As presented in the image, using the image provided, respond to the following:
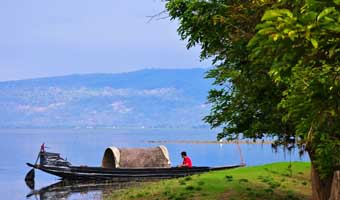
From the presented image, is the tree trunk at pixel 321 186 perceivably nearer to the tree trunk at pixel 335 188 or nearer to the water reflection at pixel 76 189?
the tree trunk at pixel 335 188

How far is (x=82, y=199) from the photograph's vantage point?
2881 centimetres

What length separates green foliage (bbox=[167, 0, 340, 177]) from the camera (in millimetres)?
5633

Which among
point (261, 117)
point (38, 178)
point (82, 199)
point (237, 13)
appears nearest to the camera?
point (237, 13)

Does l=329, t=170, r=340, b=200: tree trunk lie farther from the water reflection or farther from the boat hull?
the boat hull

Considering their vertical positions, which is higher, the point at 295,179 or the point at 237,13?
the point at 237,13

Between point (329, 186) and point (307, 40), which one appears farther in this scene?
point (329, 186)

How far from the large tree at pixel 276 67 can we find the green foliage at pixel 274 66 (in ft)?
0.04

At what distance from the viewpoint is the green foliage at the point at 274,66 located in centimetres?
563

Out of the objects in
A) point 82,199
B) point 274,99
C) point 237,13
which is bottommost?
point 82,199

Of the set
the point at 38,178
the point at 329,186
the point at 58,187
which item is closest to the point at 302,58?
the point at 329,186

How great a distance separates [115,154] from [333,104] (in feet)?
107

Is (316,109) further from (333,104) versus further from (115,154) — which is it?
(115,154)

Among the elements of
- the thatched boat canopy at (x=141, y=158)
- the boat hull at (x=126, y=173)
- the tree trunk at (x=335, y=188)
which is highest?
the thatched boat canopy at (x=141, y=158)

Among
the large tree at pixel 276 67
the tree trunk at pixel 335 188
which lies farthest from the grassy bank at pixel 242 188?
the tree trunk at pixel 335 188
